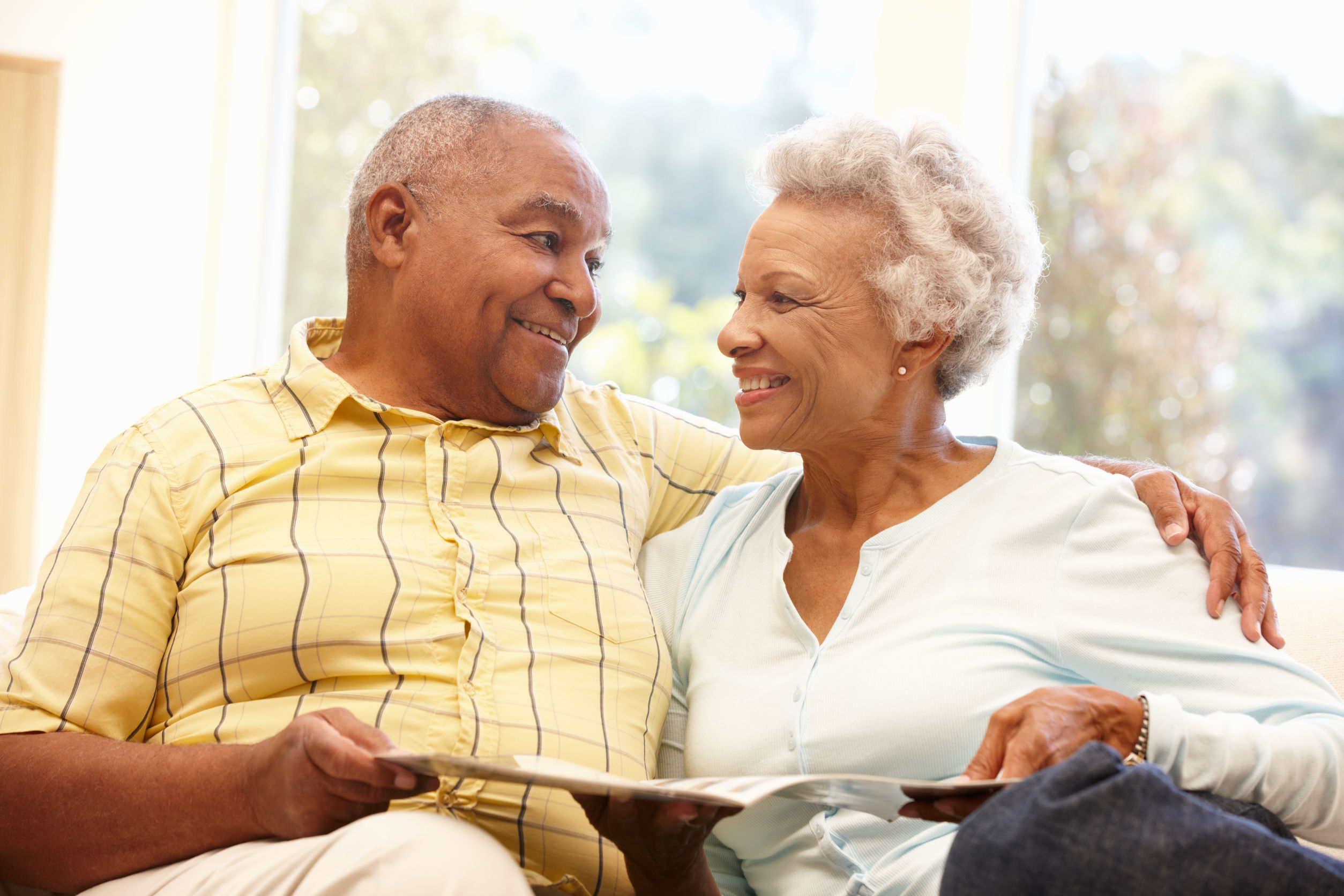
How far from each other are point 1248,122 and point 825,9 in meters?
1.18

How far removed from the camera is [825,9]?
3.16 meters

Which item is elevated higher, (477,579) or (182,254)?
(182,254)

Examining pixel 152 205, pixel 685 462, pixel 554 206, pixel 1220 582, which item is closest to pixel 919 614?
pixel 1220 582

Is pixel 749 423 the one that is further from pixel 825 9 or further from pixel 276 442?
pixel 825 9

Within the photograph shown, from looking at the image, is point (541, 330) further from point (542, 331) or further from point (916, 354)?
point (916, 354)

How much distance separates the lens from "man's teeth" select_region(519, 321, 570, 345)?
1.64 metres

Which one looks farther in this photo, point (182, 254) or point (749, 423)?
point (182, 254)

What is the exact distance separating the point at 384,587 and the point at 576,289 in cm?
55

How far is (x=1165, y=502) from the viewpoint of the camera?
139 cm

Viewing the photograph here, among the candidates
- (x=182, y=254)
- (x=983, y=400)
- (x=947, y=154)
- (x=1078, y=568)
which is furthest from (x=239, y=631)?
(x=182, y=254)

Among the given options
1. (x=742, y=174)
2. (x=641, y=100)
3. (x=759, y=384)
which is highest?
(x=641, y=100)

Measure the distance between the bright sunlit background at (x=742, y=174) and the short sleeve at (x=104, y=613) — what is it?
5.52 ft

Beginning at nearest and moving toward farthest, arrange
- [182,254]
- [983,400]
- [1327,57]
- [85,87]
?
1. [1327,57]
2. [983,400]
3. [85,87]
4. [182,254]

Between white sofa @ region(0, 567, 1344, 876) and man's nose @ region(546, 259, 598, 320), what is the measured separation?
2.96ft
